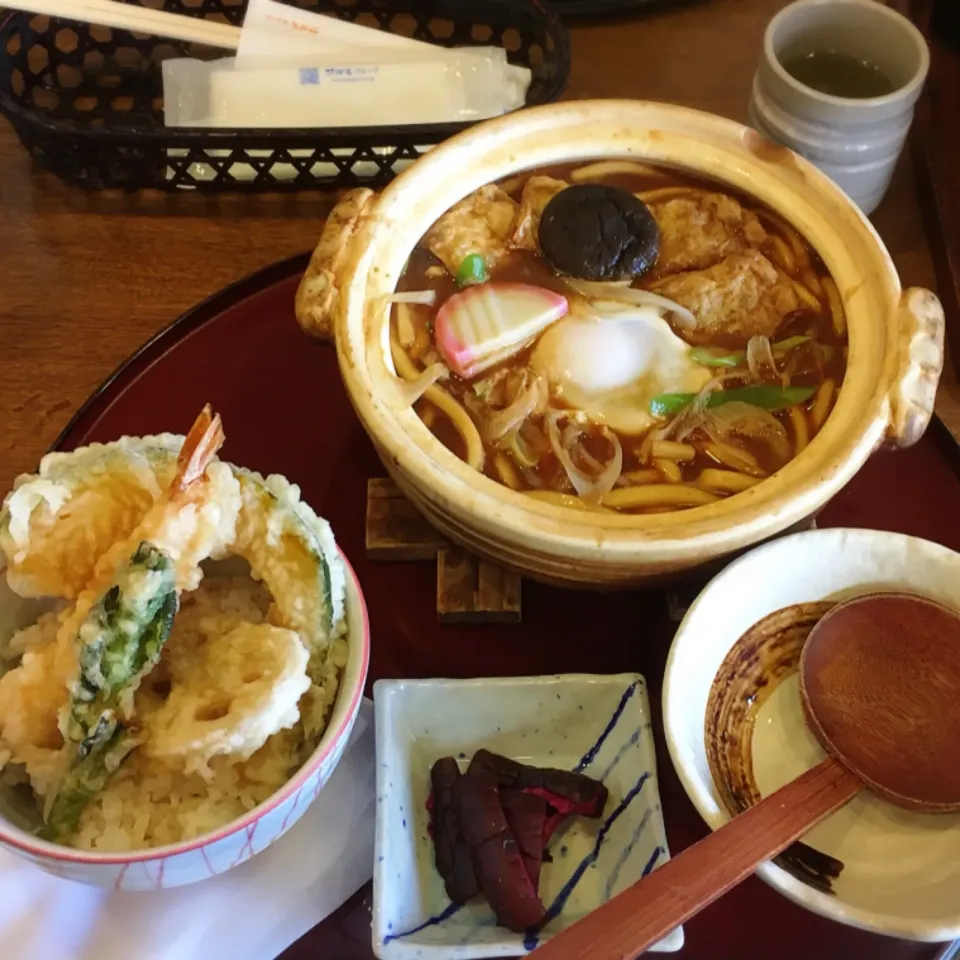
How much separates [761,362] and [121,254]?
3.63 ft

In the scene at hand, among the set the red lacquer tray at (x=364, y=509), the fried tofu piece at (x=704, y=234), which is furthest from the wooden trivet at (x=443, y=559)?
the fried tofu piece at (x=704, y=234)

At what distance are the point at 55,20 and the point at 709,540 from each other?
1.61m

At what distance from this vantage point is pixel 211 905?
107 cm

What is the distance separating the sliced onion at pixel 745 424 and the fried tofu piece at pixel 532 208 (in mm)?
359

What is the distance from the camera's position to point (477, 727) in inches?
47.2

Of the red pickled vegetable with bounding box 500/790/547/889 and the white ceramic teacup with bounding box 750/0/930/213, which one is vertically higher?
the white ceramic teacup with bounding box 750/0/930/213

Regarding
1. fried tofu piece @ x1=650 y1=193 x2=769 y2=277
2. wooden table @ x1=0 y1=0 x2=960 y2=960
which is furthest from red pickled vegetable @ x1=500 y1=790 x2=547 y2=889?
wooden table @ x1=0 y1=0 x2=960 y2=960

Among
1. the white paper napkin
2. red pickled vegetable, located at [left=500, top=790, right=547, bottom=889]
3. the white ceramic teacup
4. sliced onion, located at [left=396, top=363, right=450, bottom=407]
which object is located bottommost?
the white paper napkin

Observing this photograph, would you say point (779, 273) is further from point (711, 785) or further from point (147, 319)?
point (147, 319)

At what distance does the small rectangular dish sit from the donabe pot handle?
44cm

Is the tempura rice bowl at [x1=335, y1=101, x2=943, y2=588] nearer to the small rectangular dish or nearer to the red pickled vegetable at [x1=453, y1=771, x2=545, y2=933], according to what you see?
the small rectangular dish

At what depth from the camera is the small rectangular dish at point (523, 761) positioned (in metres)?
1.03

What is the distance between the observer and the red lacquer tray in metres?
1.12

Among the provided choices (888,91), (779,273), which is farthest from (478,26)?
(779,273)
